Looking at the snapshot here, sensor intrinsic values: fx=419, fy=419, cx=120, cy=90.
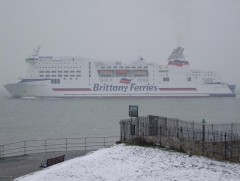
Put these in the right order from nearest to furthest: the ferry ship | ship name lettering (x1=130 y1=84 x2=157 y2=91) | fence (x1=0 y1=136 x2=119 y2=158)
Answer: fence (x1=0 y1=136 x2=119 y2=158)
the ferry ship
ship name lettering (x1=130 y1=84 x2=157 y2=91)

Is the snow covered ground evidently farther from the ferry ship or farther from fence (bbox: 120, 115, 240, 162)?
the ferry ship

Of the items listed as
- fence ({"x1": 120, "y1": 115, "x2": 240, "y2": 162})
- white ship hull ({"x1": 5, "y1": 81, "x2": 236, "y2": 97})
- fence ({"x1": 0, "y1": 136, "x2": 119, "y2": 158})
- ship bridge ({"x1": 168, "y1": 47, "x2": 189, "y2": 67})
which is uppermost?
ship bridge ({"x1": 168, "y1": 47, "x2": 189, "y2": 67})

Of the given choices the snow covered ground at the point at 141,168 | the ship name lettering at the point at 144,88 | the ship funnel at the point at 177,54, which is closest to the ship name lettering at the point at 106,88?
the ship name lettering at the point at 144,88

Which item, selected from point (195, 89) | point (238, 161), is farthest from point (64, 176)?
point (195, 89)

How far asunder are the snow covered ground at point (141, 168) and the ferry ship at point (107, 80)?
8031cm

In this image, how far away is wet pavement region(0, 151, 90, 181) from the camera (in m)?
12.6

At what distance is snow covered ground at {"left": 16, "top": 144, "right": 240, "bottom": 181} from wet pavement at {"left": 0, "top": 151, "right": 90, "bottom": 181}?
119cm

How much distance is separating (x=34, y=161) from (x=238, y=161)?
707cm

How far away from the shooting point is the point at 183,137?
1529 centimetres

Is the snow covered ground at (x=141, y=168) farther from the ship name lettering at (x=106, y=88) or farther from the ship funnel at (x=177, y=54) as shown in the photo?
the ship funnel at (x=177, y=54)

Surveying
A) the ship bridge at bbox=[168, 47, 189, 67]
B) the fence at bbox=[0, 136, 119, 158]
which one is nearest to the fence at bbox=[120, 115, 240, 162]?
the fence at bbox=[0, 136, 119, 158]

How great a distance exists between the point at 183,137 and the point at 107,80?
260 feet

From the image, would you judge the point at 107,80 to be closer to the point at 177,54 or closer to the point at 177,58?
the point at 177,58

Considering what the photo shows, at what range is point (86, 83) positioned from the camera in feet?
307
